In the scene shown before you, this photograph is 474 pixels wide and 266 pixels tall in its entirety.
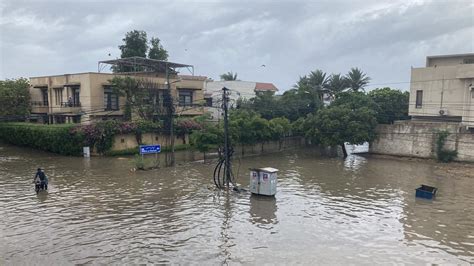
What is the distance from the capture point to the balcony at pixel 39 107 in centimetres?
4619

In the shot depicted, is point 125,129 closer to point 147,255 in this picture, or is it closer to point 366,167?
point 366,167

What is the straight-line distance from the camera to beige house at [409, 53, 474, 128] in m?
37.1

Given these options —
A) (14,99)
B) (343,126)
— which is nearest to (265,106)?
(343,126)

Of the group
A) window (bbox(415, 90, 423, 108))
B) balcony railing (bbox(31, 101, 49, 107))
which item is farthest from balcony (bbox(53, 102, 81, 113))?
window (bbox(415, 90, 423, 108))

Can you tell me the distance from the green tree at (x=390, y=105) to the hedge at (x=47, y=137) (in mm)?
33184

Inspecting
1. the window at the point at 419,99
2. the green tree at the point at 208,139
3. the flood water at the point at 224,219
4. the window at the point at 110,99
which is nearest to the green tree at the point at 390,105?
the window at the point at 419,99

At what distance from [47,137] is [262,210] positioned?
26677 mm

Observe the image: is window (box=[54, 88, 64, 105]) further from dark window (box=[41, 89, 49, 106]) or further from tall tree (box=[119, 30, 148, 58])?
tall tree (box=[119, 30, 148, 58])

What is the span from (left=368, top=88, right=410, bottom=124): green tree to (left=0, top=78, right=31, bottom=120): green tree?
137 ft

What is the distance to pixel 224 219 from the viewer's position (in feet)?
58.8

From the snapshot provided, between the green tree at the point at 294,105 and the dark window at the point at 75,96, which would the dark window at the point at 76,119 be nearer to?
the dark window at the point at 75,96

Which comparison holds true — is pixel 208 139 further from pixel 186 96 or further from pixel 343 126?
pixel 186 96

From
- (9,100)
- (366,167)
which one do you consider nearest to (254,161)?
(366,167)

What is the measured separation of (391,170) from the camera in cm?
3347
